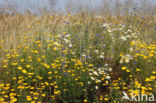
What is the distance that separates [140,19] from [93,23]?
5.89 feet

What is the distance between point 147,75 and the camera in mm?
3062

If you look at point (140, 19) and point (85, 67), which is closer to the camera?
point (85, 67)

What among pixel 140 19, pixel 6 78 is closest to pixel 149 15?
pixel 140 19

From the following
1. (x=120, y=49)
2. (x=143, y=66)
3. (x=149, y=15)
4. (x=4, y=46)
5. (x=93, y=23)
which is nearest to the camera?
(x=143, y=66)

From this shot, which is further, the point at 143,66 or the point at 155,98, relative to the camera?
the point at 143,66

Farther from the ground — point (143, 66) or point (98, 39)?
point (98, 39)

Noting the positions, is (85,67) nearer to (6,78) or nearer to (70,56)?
(70,56)

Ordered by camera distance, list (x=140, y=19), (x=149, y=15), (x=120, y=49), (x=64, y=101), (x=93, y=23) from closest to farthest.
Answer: (x=64, y=101), (x=120, y=49), (x=93, y=23), (x=140, y=19), (x=149, y=15)

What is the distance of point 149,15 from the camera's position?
6582 millimetres

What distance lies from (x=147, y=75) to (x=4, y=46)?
2851mm

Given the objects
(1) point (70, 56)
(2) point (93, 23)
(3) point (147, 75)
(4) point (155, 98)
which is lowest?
(4) point (155, 98)

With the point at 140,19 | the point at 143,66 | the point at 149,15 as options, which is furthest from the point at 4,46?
the point at 149,15

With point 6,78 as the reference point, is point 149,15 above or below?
above

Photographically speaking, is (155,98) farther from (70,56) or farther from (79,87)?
(70,56)
